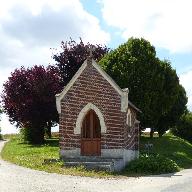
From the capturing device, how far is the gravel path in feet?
61.4

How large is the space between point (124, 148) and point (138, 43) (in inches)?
709

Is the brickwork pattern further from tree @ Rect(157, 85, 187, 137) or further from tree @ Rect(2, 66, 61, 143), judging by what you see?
tree @ Rect(157, 85, 187, 137)

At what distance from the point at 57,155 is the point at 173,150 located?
13506mm

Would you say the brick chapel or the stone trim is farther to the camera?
the stone trim

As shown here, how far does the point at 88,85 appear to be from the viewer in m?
31.6

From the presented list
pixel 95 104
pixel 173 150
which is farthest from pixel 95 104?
pixel 173 150

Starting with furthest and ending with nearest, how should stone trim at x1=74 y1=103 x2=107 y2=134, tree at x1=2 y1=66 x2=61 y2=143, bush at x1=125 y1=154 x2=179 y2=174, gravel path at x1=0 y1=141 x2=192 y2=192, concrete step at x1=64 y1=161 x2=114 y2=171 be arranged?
tree at x1=2 y1=66 x2=61 y2=143
stone trim at x1=74 y1=103 x2=107 y2=134
bush at x1=125 y1=154 x2=179 y2=174
concrete step at x1=64 y1=161 x2=114 y2=171
gravel path at x1=0 y1=141 x2=192 y2=192

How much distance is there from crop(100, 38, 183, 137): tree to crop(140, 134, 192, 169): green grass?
7.58ft

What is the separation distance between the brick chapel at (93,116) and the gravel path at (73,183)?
657 cm

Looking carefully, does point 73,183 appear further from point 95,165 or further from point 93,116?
point 93,116

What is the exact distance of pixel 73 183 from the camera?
20.7 m

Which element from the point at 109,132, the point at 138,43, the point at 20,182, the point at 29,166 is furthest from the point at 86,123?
the point at 138,43

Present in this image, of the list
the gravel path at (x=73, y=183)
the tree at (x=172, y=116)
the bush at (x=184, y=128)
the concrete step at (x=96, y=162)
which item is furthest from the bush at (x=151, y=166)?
the bush at (x=184, y=128)

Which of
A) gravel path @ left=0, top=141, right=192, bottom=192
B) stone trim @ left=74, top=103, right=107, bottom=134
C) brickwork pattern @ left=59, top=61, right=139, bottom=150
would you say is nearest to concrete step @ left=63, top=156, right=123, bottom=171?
brickwork pattern @ left=59, top=61, right=139, bottom=150
